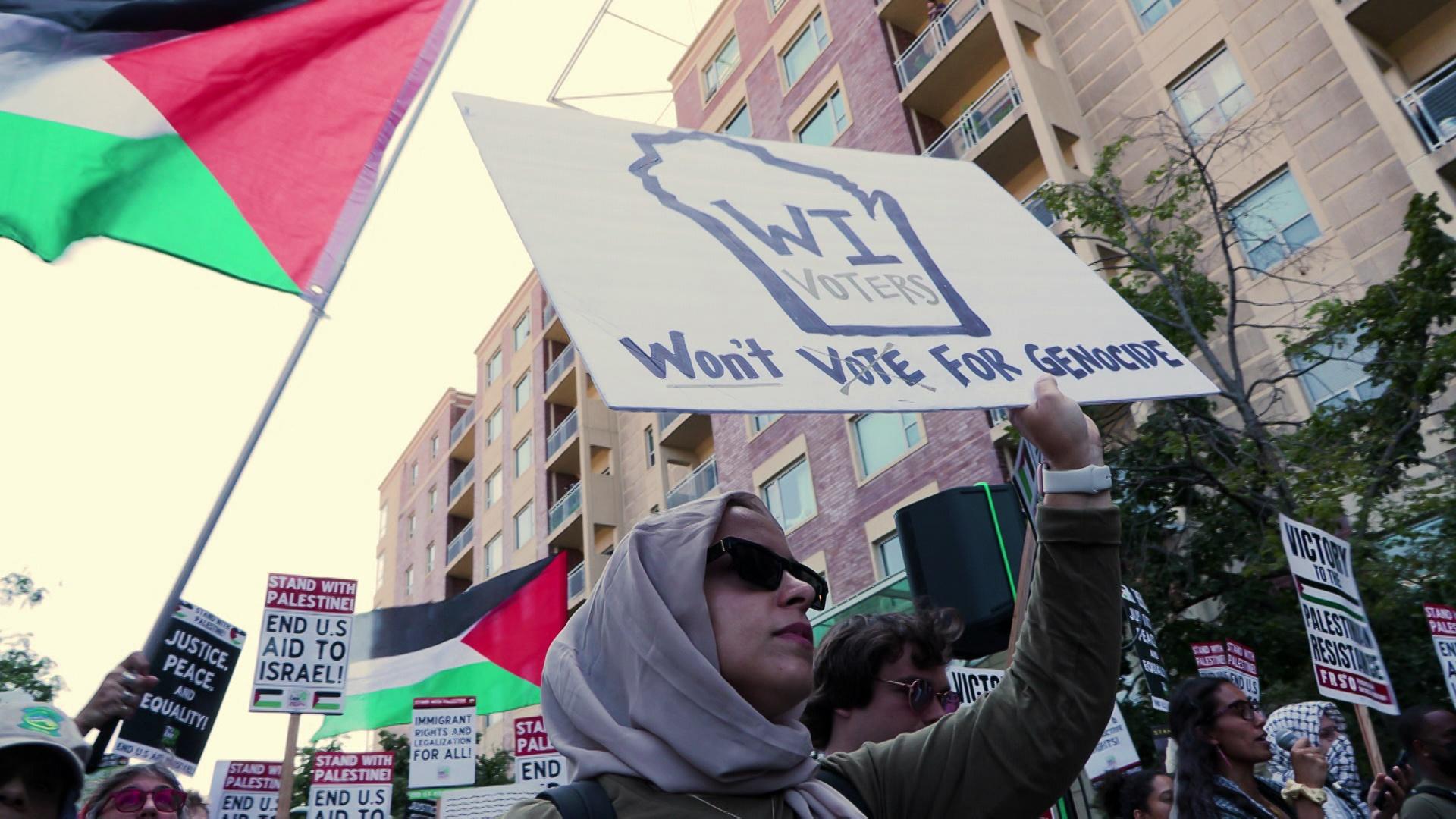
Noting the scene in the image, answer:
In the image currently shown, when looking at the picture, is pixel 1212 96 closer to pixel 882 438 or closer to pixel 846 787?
pixel 882 438

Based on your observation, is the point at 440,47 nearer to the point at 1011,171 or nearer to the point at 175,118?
Answer: the point at 175,118

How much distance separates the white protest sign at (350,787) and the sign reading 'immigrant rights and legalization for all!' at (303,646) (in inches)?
49.8

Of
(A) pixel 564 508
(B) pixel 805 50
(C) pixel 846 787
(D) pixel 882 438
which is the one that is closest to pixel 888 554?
(D) pixel 882 438

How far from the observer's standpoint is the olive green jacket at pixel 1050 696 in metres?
1.76

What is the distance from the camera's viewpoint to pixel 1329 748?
19.5 feet

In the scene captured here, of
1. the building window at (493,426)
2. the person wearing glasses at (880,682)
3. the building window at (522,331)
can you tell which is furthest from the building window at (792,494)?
the person wearing glasses at (880,682)

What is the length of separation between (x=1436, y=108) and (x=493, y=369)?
30.9 m

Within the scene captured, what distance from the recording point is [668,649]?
5.75 feet

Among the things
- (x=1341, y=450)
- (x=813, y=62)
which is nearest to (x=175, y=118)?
(x=1341, y=450)

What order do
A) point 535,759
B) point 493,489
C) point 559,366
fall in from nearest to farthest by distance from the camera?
1. point 535,759
2. point 559,366
3. point 493,489

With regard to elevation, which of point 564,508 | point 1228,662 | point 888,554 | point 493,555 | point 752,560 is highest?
point 493,555

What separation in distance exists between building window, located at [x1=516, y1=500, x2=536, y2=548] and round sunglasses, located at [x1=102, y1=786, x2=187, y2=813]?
2801 cm

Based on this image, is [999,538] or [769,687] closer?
[769,687]

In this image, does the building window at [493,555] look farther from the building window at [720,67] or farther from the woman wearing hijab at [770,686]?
the woman wearing hijab at [770,686]
